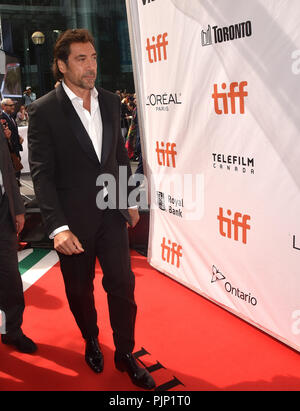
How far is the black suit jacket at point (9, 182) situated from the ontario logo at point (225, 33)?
1.38 m

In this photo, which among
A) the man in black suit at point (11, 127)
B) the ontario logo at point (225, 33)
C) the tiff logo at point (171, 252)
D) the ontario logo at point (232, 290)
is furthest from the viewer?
the man in black suit at point (11, 127)

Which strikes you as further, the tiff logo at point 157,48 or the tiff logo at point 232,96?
the tiff logo at point 157,48

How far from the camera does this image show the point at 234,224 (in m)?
2.87

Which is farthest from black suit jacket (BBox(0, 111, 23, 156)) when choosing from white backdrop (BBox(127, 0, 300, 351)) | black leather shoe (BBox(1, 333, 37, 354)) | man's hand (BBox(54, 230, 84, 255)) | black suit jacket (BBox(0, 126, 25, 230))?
man's hand (BBox(54, 230, 84, 255))

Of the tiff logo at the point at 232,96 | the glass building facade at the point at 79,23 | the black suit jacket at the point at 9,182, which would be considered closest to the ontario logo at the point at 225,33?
the tiff logo at the point at 232,96

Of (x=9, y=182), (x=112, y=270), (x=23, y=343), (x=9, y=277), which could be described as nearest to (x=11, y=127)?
(x=9, y=182)

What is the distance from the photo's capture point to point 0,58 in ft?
25.5

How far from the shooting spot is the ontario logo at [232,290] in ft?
9.35

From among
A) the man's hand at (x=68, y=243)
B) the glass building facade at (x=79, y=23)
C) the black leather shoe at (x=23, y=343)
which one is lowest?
the black leather shoe at (x=23, y=343)

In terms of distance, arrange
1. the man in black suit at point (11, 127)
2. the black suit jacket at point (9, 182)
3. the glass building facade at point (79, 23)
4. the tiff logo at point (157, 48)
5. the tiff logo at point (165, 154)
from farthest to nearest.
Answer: the glass building facade at point (79, 23) → the man in black suit at point (11, 127) → the tiff logo at point (165, 154) → the tiff logo at point (157, 48) → the black suit jacket at point (9, 182)

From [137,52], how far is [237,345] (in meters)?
2.36

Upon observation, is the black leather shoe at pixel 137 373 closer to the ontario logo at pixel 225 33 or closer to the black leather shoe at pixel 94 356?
the black leather shoe at pixel 94 356
